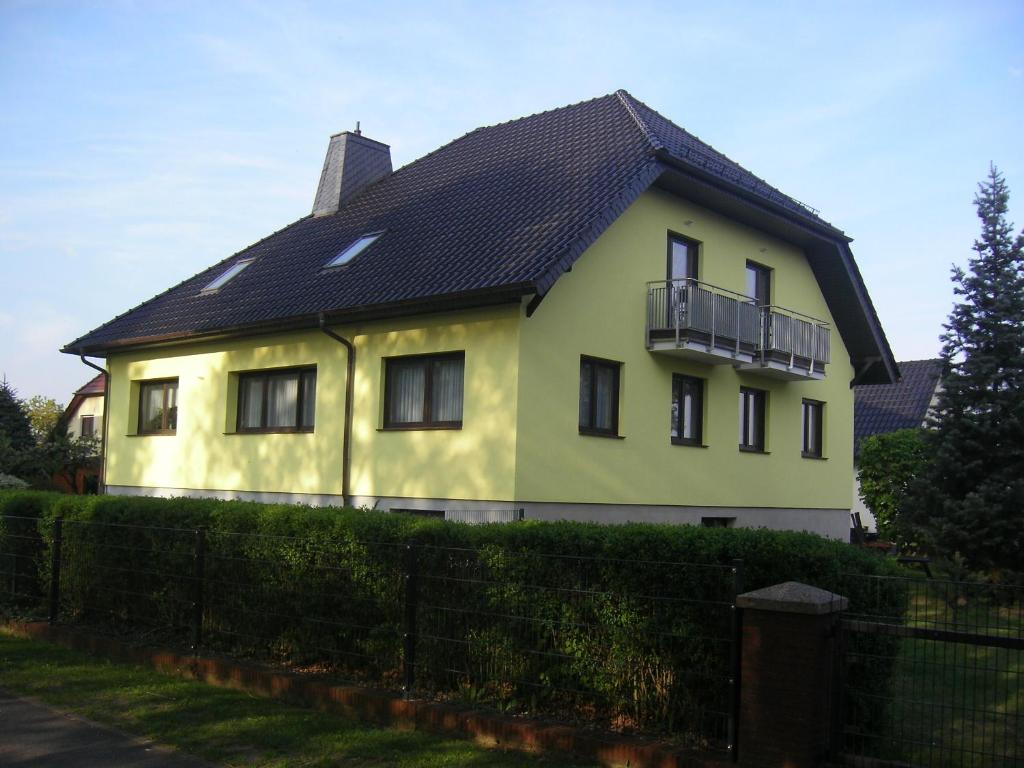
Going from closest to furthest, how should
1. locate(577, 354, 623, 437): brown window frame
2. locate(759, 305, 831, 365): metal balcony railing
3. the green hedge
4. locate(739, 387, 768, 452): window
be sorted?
the green hedge → locate(577, 354, 623, 437): brown window frame → locate(759, 305, 831, 365): metal balcony railing → locate(739, 387, 768, 452): window

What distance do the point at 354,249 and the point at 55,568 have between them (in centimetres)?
907

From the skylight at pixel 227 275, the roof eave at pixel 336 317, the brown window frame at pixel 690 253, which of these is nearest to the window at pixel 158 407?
the roof eave at pixel 336 317

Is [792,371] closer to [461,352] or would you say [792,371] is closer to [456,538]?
[461,352]

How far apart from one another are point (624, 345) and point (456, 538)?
8.73 metres

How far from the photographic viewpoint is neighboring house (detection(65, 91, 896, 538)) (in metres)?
14.9

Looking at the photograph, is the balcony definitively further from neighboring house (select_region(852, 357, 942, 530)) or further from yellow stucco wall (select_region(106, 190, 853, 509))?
neighboring house (select_region(852, 357, 942, 530))

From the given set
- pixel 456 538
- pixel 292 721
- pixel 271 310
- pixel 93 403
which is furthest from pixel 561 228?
pixel 93 403

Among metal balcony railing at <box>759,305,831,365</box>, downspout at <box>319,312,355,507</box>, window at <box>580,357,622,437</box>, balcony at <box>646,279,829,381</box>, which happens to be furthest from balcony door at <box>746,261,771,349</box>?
downspout at <box>319,312,355,507</box>

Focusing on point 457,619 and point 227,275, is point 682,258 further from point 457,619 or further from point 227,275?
point 457,619

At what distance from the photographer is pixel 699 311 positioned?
54.9 ft

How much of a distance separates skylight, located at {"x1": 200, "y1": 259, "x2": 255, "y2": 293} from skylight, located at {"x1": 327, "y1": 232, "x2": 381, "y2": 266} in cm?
367

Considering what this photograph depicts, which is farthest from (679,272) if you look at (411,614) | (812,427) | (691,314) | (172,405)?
(411,614)

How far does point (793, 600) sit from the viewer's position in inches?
233

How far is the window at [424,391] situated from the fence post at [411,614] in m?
7.16
